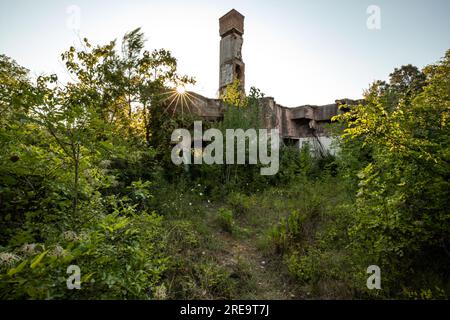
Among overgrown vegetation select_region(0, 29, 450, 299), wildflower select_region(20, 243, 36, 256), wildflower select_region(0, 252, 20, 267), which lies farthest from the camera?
overgrown vegetation select_region(0, 29, 450, 299)

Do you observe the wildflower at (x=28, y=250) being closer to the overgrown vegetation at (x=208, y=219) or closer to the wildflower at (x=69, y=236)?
the overgrown vegetation at (x=208, y=219)

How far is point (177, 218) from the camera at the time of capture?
5422 millimetres

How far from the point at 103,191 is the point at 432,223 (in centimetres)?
541

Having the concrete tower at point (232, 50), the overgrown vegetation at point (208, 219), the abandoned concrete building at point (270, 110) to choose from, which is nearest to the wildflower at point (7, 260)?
the overgrown vegetation at point (208, 219)

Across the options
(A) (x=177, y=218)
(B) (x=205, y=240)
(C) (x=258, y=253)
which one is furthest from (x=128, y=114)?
(C) (x=258, y=253)

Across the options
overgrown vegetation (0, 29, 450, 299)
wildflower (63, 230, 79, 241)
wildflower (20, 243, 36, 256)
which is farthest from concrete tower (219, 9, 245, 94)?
wildflower (20, 243, 36, 256)

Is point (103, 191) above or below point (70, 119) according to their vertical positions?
below

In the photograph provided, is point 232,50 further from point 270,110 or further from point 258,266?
point 258,266

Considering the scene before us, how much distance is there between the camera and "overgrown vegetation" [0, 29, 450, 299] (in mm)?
1844

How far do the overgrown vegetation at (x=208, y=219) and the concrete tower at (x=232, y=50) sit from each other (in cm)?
763

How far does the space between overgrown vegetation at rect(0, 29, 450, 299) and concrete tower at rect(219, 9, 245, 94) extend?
7.63m

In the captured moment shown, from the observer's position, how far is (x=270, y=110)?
976 centimetres

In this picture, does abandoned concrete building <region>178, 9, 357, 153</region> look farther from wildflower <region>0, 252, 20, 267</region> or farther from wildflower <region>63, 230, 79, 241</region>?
wildflower <region>0, 252, 20, 267</region>
